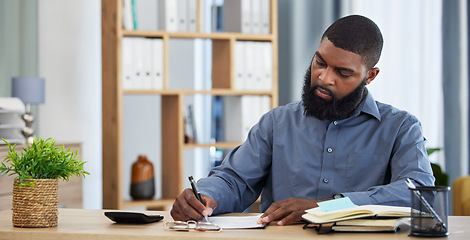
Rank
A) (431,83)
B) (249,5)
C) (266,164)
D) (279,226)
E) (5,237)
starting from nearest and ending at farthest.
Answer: (5,237) < (279,226) < (266,164) < (249,5) < (431,83)

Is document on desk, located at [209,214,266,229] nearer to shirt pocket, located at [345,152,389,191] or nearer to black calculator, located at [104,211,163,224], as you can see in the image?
black calculator, located at [104,211,163,224]

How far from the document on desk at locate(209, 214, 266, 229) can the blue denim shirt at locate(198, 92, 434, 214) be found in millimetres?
202

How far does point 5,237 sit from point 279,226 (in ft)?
2.28

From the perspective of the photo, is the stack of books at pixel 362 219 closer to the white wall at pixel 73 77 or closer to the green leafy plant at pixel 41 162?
the green leafy plant at pixel 41 162

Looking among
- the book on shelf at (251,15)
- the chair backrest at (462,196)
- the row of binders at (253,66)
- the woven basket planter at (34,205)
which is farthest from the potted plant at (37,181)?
the chair backrest at (462,196)

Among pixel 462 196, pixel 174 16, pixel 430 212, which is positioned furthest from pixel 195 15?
pixel 430 212

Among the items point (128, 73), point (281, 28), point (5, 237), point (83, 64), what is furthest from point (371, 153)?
point (83, 64)

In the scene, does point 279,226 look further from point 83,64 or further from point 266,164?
point 83,64

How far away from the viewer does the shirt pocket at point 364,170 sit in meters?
2.18

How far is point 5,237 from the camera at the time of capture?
1.59 metres

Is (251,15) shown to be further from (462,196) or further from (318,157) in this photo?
(318,157)

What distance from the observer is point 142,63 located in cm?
409

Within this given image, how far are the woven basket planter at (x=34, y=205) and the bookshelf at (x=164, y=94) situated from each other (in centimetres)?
235

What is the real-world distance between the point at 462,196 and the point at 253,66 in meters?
1.58
